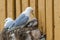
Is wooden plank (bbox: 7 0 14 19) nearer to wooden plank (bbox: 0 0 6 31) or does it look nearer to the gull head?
wooden plank (bbox: 0 0 6 31)

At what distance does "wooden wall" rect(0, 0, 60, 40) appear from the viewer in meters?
1.31

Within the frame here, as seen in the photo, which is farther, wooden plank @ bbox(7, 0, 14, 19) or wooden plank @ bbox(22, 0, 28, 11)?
wooden plank @ bbox(7, 0, 14, 19)

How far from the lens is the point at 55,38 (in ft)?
4.30

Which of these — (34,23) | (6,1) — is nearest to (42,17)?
(34,23)

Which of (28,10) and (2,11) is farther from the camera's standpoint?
(2,11)

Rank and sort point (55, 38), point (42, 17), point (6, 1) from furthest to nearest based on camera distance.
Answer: point (6, 1)
point (42, 17)
point (55, 38)

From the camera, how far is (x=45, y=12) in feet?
4.59

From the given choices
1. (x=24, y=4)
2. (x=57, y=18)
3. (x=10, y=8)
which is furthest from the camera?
(x=10, y=8)

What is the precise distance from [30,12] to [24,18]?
0.23 ft

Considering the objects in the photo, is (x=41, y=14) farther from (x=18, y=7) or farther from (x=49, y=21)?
(x=18, y=7)

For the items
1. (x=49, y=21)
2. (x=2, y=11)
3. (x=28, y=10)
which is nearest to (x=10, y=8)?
(x=2, y=11)

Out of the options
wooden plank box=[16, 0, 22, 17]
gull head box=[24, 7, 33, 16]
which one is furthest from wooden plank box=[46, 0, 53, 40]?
wooden plank box=[16, 0, 22, 17]

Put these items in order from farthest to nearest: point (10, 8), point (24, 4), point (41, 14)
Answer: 1. point (10, 8)
2. point (24, 4)
3. point (41, 14)

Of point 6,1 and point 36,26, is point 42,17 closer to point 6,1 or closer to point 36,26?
point 36,26
